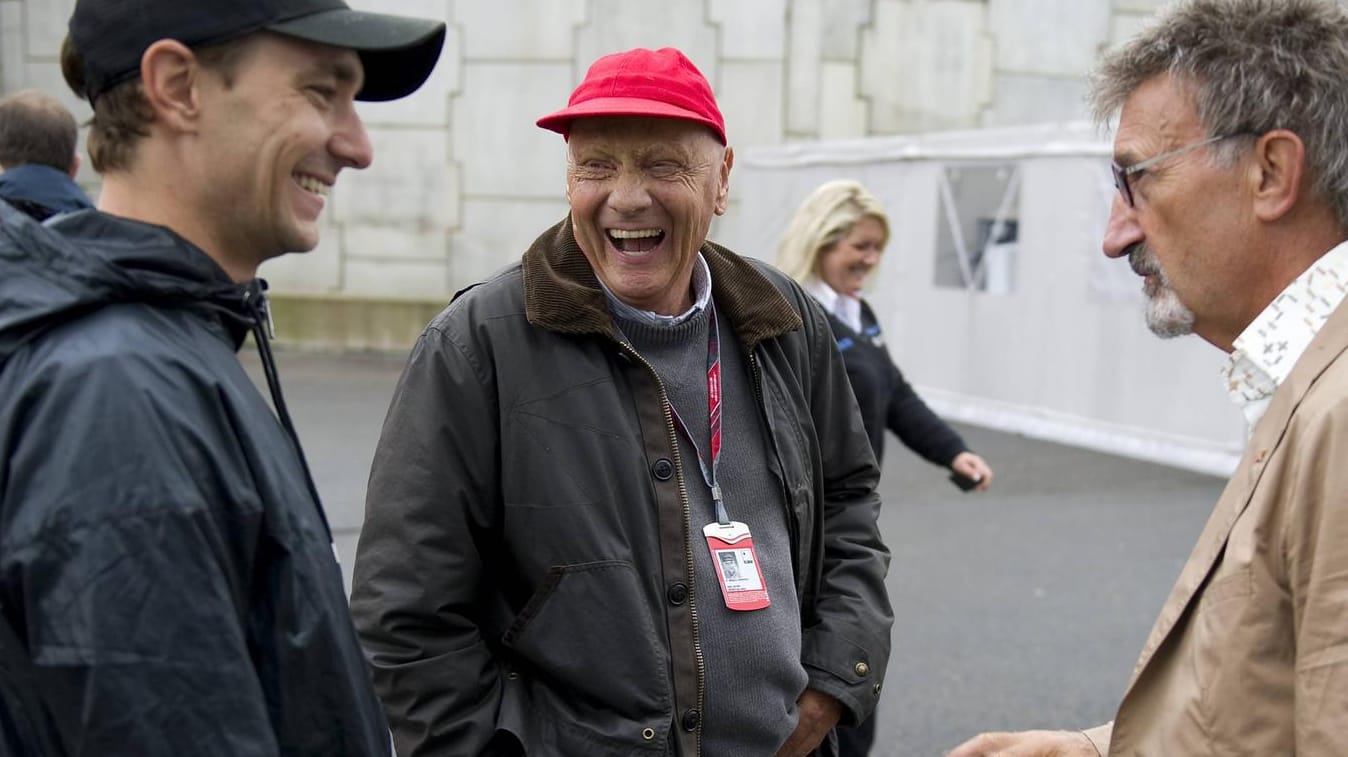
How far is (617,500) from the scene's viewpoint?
2127 millimetres

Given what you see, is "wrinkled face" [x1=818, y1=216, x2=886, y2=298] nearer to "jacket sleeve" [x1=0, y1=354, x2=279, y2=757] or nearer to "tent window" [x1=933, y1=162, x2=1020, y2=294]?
"jacket sleeve" [x1=0, y1=354, x2=279, y2=757]

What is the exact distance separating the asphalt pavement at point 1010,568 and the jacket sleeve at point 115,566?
3.49 metres

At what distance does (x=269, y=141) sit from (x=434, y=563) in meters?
0.84

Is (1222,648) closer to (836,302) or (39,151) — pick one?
(836,302)

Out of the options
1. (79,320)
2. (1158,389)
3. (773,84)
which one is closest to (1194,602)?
(79,320)

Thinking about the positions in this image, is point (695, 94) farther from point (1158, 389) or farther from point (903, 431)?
point (1158, 389)

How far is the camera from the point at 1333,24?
178 centimetres

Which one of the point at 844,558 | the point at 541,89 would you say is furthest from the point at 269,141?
the point at 541,89

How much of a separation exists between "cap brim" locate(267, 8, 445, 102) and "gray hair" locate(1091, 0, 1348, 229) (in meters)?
1.03

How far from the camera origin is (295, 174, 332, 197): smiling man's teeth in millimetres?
1485

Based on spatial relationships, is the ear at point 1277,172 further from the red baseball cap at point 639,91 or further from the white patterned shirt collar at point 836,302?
the white patterned shirt collar at point 836,302

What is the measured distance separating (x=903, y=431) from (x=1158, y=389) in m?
4.95

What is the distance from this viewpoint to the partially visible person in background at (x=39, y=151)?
404 centimetres

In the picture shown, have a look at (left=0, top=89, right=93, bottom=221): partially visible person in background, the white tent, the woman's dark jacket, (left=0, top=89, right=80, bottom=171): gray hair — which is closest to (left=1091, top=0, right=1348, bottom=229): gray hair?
the woman's dark jacket
